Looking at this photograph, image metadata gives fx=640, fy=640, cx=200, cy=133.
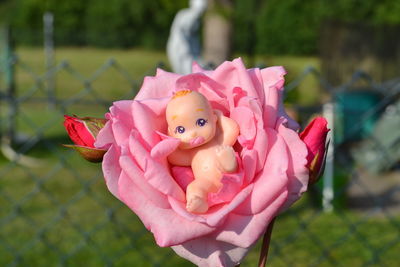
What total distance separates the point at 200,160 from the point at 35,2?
630 inches

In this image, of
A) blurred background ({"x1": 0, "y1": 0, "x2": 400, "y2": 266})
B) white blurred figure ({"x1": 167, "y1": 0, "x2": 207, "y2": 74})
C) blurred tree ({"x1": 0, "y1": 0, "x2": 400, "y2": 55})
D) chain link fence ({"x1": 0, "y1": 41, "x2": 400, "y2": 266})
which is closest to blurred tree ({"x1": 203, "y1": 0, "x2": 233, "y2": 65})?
blurred background ({"x1": 0, "y1": 0, "x2": 400, "y2": 266})

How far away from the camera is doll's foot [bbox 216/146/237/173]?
0.58 metres

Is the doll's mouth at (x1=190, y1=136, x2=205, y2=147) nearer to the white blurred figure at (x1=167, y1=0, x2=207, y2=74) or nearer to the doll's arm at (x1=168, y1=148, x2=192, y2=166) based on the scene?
the doll's arm at (x1=168, y1=148, x2=192, y2=166)

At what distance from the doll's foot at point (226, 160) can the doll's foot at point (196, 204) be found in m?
0.03

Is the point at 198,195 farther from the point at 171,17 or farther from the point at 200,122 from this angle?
the point at 171,17

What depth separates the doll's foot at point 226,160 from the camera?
1.90 ft

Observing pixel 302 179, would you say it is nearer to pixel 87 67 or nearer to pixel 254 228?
pixel 254 228

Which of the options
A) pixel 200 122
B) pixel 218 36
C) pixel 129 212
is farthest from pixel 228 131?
pixel 218 36

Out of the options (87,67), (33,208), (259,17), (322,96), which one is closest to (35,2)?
(87,67)

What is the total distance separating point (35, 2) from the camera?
15750mm

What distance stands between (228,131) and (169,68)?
4926 mm

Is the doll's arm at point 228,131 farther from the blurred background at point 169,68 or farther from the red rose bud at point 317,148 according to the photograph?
the blurred background at point 169,68

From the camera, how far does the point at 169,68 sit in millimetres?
5500

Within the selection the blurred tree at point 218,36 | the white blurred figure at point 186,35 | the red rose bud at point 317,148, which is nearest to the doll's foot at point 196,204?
the red rose bud at point 317,148
